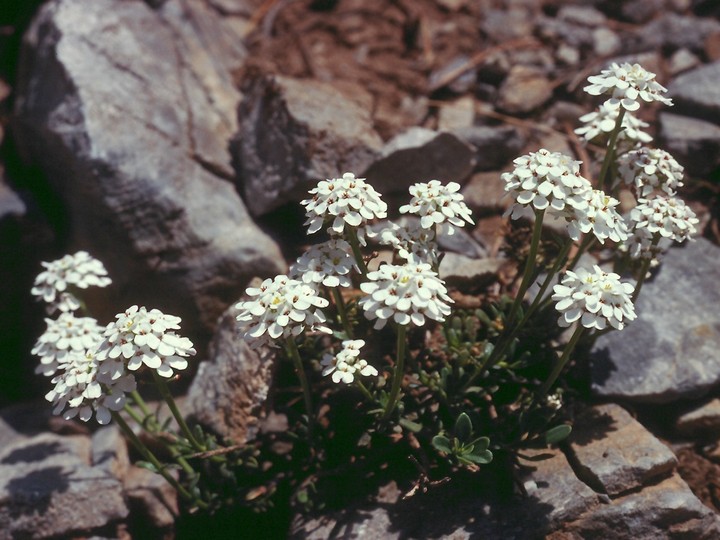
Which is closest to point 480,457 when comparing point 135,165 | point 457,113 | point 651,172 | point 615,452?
point 615,452

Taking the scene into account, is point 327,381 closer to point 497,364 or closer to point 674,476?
point 497,364

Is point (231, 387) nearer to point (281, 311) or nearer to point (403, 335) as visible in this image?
point (281, 311)

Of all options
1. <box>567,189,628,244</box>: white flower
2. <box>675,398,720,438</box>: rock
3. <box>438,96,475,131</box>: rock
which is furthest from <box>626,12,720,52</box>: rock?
<box>567,189,628,244</box>: white flower

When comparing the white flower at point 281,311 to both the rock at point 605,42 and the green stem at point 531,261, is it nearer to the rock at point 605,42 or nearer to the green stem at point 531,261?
the green stem at point 531,261

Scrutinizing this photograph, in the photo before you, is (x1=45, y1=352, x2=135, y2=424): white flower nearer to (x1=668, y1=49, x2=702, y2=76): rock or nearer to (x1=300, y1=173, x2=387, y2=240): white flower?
(x1=300, y1=173, x2=387, y2=240): white flower

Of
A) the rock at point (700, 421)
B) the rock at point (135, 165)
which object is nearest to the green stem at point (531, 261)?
the rock at point (700, 421)

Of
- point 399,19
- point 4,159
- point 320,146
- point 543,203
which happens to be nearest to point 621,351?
point 543,203
